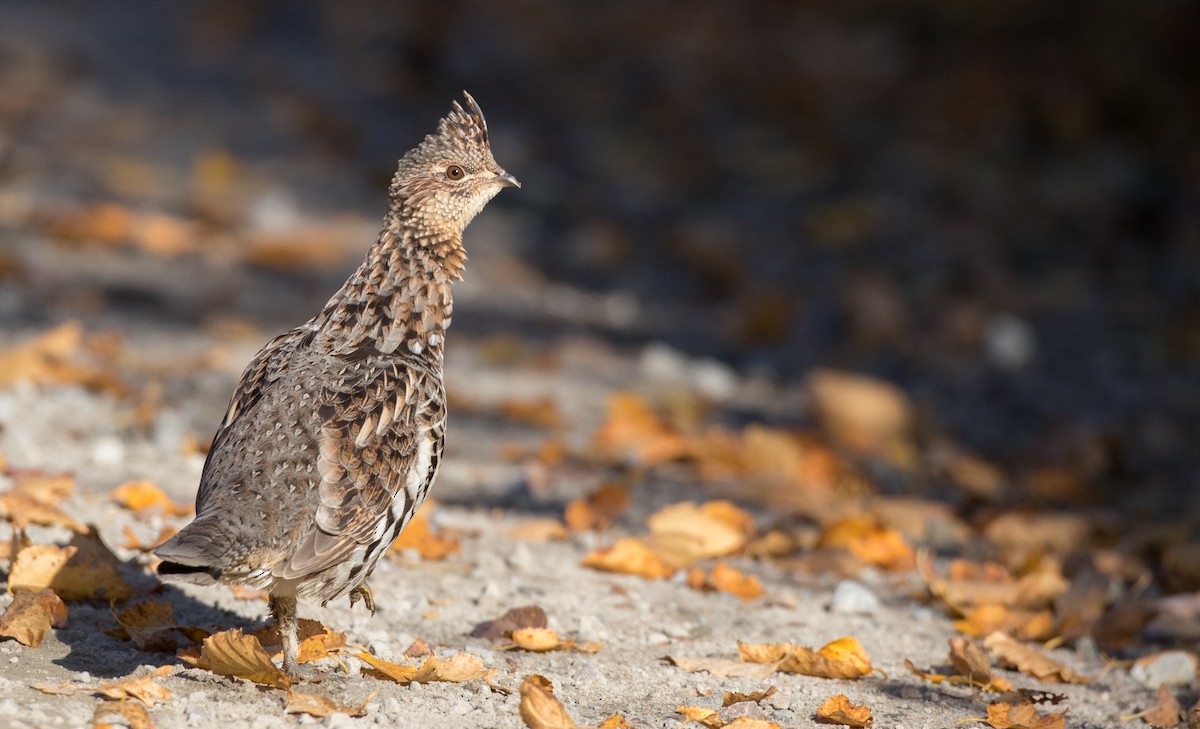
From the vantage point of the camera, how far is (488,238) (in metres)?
10.1

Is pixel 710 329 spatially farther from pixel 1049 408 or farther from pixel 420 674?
pixel 420 674

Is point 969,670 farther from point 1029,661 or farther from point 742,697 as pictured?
point 742,697

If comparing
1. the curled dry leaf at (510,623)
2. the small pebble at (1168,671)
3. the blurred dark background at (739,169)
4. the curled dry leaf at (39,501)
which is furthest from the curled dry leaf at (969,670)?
the blurred dark background at (739,169)

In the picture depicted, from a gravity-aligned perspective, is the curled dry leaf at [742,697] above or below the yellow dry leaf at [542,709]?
above

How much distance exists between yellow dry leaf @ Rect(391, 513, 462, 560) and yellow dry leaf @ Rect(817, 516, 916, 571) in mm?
1564

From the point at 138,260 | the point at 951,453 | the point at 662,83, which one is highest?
the point at 662,83

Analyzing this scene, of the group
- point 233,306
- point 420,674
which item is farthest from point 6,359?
point 420,674

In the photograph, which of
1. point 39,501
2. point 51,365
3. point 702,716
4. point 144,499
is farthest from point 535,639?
point 51,365

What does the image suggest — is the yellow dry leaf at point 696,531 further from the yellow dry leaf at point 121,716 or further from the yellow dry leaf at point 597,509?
the yellow dry leaf at point 121,716

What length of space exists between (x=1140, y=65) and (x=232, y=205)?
752cm

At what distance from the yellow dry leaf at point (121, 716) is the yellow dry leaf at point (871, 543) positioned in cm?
307

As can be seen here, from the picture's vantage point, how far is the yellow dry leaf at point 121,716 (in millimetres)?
3465

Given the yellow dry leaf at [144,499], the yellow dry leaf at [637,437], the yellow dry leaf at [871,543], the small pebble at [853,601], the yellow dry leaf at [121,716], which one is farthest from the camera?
the yellow dry leaf at [637,437]

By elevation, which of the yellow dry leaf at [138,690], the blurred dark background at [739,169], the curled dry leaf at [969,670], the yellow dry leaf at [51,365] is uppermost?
the blurred dark background at [739,169]
